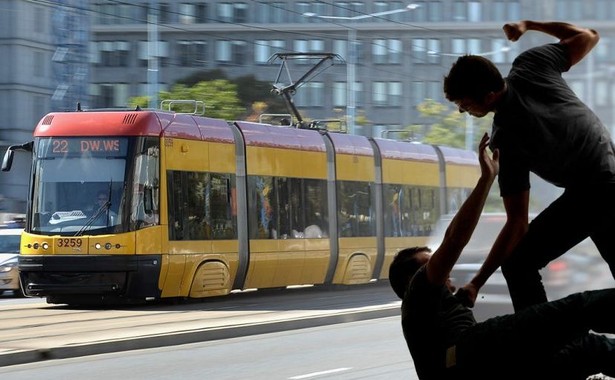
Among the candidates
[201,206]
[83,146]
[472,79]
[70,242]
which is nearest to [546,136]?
[472,79]

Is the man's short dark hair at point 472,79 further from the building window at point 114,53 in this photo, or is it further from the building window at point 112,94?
the building window at point 112,94

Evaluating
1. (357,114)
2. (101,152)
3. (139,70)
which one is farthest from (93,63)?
(101,152)

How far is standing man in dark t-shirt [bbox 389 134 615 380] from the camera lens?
350 cm

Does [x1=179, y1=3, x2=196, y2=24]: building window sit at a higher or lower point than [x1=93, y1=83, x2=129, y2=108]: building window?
higher

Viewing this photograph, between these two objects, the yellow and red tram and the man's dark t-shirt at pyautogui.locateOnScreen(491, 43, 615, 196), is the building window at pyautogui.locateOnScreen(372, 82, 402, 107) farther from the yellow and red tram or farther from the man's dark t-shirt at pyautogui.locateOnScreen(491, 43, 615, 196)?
the man's dark t-shirt at pyautogui.locateOnScreen(491, 43, 615, 196)

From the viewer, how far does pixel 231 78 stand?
64.2 meters

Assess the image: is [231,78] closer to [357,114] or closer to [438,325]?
[357,114]

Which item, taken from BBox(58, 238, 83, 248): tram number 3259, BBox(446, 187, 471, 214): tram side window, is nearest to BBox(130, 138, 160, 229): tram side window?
BBox(58, 238, 83, 248): tram number 3259

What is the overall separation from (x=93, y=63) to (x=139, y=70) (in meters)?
4.15

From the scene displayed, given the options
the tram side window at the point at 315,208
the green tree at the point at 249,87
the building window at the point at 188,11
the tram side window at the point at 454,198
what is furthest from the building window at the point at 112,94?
the tram side window at the point at 315,208

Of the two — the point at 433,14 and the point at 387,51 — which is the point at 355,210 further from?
the point at 387,51

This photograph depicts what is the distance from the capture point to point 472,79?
12.1ft

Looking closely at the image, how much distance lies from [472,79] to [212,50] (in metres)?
60.9

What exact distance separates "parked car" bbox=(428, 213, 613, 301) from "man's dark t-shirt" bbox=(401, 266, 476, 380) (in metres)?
1.73
